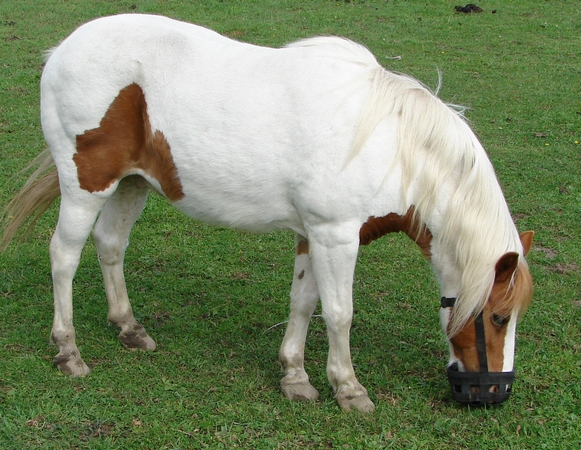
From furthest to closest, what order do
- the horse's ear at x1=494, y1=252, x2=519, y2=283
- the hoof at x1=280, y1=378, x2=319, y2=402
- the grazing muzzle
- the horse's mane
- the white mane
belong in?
the hoof at x1=280, y1=378, x2=319, y2=402 → the white mane → the grazing muzzle → the horse's mane → the horse's ear at x1=494, y1=252, x2=519, y2=283

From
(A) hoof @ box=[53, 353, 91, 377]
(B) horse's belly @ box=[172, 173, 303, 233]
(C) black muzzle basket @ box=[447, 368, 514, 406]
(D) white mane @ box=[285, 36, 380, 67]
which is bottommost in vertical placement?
(A) hoof @ box=[53, 353, 91, 377]

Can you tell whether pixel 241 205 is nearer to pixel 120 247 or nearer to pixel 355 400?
pixel 120 247

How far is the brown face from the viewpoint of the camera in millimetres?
3303

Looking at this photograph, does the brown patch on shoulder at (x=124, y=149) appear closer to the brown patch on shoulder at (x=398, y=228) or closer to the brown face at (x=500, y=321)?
the brown patch on shoulder at (x=398, y=228)

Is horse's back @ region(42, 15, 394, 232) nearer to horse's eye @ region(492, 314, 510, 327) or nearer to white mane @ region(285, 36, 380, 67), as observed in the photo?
white mane @ region(285, 36, 380, 67)

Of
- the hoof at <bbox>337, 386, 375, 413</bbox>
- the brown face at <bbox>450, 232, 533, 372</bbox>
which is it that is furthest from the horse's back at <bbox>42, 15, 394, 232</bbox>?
the hoof at <bbox>337, 386, 375, 413</bbox>

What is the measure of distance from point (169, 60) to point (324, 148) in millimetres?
984

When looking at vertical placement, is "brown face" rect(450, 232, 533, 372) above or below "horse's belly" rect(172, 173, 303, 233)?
below

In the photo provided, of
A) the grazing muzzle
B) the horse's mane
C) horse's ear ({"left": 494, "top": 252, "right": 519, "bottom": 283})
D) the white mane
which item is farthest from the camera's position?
the white mane

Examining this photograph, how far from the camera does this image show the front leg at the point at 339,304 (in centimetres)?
338

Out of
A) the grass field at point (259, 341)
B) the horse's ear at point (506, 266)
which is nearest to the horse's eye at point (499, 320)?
the horse's ear at point (506, 266)

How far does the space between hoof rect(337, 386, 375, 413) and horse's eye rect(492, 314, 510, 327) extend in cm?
79

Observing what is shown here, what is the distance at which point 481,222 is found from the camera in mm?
3291

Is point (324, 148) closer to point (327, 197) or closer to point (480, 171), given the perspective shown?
point (327, 197)
